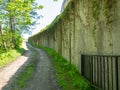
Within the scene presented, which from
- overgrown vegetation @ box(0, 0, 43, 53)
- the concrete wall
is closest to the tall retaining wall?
the concrete wall

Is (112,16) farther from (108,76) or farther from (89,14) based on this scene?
(89,14)

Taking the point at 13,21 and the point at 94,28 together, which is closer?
the point at 94,28

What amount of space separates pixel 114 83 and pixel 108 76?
364mm

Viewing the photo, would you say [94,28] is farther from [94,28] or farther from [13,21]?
[13,21]

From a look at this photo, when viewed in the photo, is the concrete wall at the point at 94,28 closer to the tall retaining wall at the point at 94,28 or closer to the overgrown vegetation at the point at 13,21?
the tall retaining wall at the point at 94,28

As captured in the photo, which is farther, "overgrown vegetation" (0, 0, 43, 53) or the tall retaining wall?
"overgrown vegetation" (0, 0, 43, 53)

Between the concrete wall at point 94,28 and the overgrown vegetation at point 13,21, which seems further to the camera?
the overgrown vegetation at point 13,21

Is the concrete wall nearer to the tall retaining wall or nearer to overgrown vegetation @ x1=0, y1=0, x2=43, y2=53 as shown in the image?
the tall retaining wall

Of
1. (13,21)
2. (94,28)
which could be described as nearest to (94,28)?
(94,28)

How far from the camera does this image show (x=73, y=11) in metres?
13.1

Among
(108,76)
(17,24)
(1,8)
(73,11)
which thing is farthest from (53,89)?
(17,24)

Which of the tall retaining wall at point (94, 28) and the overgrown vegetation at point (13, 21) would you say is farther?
the overgrown vegetation at point (13, 21)

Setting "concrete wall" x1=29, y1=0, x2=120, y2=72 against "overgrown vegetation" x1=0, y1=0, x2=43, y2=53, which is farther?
"overgrown vegetation" x1=0, y1=0, x2=43, y2=53

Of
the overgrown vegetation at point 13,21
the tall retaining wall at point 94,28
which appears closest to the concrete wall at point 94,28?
the tall retaining wall at point 94,28
